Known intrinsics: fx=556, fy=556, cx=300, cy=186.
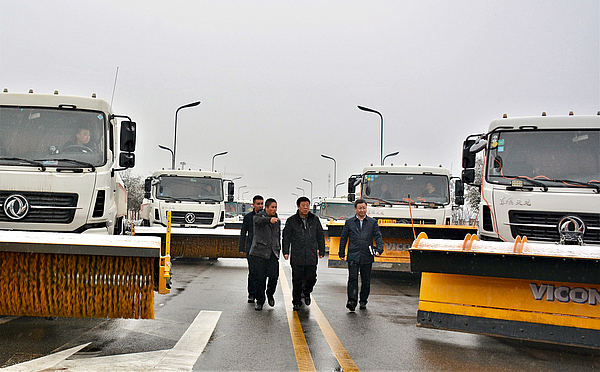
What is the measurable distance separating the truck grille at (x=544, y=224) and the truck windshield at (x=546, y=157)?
1.48ft

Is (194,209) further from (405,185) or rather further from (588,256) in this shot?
(588,256)

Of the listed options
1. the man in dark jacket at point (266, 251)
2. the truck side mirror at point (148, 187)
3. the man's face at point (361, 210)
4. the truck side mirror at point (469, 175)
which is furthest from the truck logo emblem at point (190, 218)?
the truck side mirror at point (469, 175)

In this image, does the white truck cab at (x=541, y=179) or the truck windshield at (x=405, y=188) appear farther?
the truck windshield at (x=405, y=188)

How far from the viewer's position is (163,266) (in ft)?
18.7

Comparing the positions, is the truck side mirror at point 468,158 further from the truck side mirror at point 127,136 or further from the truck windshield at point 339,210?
the truck windshield at point 339,210

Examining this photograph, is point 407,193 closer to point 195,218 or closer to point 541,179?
point 541,179

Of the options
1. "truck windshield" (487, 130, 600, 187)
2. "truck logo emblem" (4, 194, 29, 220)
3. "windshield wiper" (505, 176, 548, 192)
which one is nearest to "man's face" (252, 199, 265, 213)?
"truck logo emblem" (4, 194, 29, 220)

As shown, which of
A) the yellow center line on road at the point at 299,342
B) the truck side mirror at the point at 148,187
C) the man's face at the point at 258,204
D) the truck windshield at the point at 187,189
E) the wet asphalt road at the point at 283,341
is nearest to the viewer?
the yellow center line on road at the point at 299,342

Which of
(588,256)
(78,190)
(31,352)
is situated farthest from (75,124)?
(588,256)

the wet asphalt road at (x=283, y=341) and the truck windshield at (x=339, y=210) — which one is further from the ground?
the truck windshield at (x=339, y=210)

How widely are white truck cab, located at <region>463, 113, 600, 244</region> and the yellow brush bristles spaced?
5.09 metres

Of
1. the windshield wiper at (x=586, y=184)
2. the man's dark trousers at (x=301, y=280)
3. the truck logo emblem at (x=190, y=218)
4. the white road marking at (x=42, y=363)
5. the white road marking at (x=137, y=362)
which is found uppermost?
the windshield wiper at (x=586, y=184)

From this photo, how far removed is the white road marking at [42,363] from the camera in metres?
4.57

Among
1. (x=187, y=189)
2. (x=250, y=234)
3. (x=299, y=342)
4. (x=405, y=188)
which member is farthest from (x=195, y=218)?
(x=299, y=342)
